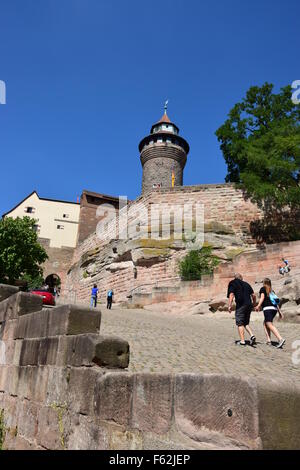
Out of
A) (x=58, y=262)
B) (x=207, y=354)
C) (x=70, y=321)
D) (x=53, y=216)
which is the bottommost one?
(x=207, y=354)

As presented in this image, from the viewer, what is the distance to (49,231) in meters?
45.8

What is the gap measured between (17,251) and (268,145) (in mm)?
18549

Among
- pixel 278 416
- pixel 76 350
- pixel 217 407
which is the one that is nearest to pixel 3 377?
pixel 76 350

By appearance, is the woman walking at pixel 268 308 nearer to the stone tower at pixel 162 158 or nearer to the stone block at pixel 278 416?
the stone block at pixel 278 416

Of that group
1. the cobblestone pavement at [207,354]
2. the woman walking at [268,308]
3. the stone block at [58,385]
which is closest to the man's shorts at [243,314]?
the woman walking at [268,308]

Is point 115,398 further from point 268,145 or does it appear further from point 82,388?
point 268,145

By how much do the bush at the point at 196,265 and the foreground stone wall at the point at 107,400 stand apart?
15.1m

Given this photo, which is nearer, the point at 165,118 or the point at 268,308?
the point at 268,308

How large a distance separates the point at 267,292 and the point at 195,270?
12.7m

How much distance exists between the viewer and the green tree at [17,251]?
88.8 feet

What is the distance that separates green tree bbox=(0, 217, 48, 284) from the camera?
27.1 meters

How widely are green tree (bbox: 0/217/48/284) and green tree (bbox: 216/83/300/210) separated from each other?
1564cm

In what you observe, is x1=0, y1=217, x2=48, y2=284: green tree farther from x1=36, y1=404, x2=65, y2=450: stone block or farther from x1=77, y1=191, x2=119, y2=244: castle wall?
x1=36, y1=404, x2=65, y2=450: stone block

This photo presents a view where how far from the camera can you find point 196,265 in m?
20.7
